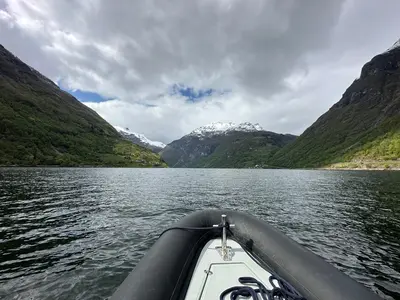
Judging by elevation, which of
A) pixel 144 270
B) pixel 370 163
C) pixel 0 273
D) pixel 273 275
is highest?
pixel 370 163

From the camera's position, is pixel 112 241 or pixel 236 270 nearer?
A: pixel 236 270

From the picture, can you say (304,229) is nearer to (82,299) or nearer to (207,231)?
(207,231)

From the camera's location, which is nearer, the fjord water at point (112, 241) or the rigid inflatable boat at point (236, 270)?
the rigid inflatable boat at point (236, 270)

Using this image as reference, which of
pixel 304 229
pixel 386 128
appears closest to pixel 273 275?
pixel 304 229

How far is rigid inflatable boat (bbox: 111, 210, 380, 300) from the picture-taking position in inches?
198

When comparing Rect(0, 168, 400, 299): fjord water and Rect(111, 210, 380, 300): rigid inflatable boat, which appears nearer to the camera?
Rect(111, 210, 380, 300): rigid inflatable boat

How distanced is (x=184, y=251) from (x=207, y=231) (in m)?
2.79

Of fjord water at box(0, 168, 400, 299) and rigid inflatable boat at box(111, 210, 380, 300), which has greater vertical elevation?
rigid inflatable boat at box(111, 210, 380, 300)

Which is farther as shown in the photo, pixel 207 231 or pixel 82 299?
pixel 207 231

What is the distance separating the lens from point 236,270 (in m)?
7.27

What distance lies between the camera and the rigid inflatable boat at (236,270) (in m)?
5.02

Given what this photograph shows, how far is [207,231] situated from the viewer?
9961 mm

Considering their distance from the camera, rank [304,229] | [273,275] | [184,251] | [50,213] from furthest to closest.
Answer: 1. [50,213]
2. [304,229]
3. [184,251]
4. [273,275]

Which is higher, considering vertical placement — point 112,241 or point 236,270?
point 236,270
